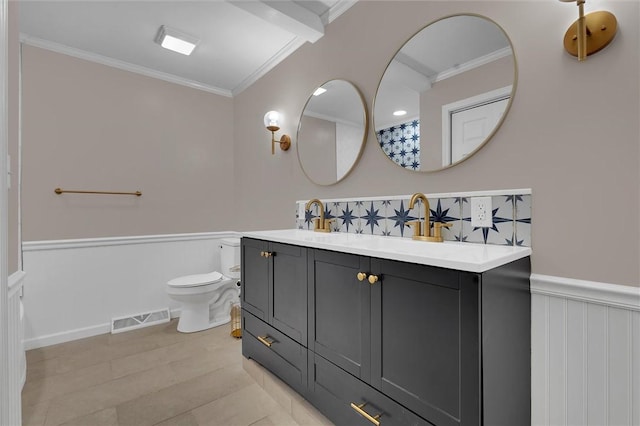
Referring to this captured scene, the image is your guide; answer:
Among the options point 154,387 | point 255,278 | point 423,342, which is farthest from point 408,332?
point 154,387

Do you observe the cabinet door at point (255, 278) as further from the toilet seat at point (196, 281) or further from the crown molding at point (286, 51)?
the crown molding at point (286, 51)

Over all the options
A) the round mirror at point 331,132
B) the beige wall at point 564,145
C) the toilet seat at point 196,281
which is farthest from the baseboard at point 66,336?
the beige wall at point 564,145

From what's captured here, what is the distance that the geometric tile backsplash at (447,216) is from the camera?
1.24 metres

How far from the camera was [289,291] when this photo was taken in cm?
159

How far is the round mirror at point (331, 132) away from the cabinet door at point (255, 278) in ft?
2.25

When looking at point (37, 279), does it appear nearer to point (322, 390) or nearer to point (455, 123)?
point (322, 390)

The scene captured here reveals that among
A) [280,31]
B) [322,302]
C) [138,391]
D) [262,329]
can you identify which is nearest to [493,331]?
[322,302]

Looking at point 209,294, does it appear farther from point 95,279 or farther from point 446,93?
point 446,93

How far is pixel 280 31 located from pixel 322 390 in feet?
7.92

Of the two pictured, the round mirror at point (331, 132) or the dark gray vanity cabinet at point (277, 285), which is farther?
the round mirror at point (331, 132)

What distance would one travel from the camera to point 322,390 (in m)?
1.41

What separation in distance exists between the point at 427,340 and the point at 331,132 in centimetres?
154

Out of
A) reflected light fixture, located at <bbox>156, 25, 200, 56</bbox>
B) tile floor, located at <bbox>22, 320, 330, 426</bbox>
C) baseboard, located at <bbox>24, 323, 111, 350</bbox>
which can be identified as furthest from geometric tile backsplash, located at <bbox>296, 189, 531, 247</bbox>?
baseboard, located at <bbox>24, 323, 111, 350</bbox>

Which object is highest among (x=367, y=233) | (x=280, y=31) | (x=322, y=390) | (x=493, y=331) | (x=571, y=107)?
(x=280, y=31)
